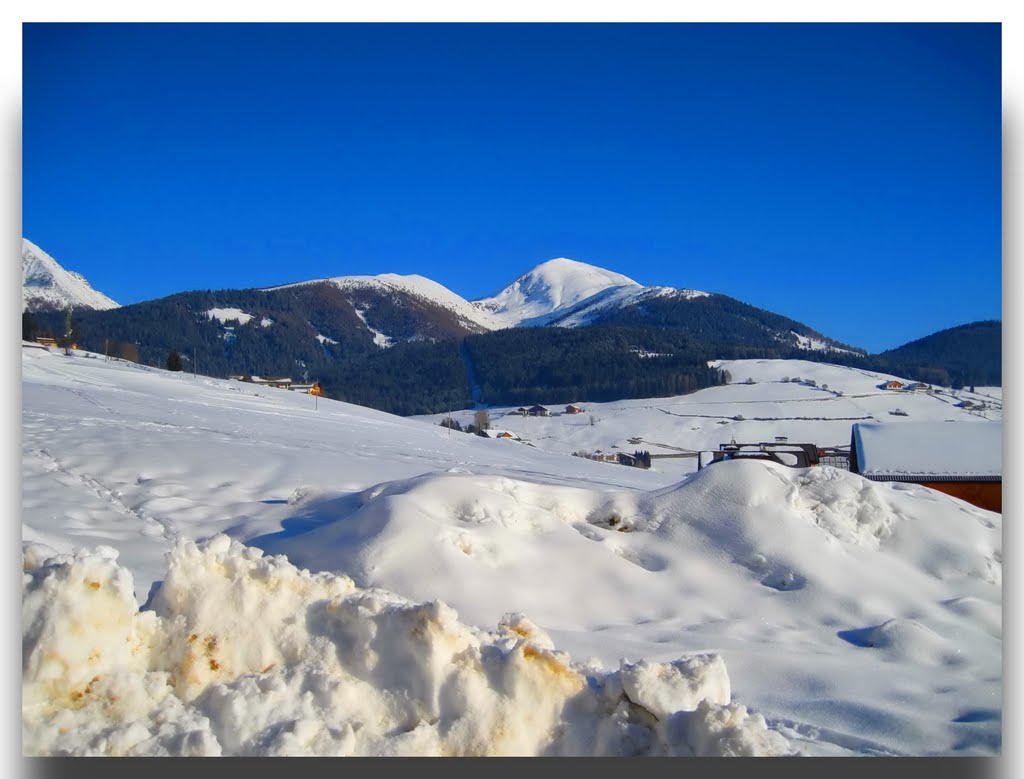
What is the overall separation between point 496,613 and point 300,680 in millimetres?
2336

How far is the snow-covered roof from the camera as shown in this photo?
13.0 meters

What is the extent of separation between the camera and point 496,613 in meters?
6.28

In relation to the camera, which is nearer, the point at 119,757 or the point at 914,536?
the point at 119,757

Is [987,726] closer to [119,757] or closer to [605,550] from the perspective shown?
[605,550]

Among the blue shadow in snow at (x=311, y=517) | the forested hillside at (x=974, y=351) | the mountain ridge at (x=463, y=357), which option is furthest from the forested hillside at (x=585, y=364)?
the blue shadow in snow at (x=311, y=517)

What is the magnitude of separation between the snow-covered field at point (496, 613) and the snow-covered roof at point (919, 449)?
175 inches

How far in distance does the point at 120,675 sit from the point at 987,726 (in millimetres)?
5031

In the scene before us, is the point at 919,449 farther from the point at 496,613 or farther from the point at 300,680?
the point at 300,680

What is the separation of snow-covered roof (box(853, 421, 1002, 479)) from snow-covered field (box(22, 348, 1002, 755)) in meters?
4.46

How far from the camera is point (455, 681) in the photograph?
166 inches

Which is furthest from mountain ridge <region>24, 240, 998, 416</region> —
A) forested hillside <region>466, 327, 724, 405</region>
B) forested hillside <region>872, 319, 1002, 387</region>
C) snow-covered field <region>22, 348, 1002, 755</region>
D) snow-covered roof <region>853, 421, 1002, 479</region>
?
snow-covered field <region>22, 348, 1002, 755</region>

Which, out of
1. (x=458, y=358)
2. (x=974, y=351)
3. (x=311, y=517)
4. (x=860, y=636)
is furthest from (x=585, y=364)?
(x=860, y=636)
